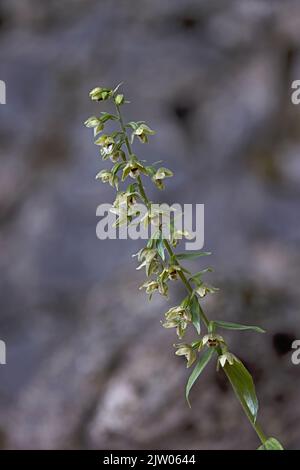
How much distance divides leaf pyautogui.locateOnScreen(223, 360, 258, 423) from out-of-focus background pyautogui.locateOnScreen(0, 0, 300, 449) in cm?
97

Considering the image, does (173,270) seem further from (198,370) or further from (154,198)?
(154,198)

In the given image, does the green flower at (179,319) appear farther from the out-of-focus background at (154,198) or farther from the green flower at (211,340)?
the out-of-focus background at (154,198)

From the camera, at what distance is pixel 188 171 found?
240 cm

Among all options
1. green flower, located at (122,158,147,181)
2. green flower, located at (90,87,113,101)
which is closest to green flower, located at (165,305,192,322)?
green flower, located at (122,158,147,181)

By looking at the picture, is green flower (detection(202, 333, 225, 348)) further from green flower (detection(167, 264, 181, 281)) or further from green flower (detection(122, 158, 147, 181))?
green flower (detection(122, 158, 147, 181))

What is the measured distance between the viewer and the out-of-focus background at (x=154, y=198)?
1.84 metres

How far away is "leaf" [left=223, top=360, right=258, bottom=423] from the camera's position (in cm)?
85

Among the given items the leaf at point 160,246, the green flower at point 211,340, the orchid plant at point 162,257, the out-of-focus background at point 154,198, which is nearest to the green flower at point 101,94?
the orchid plant at point 162,257

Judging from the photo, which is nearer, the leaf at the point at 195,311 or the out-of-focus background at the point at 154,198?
the leaf at the point at 195,311

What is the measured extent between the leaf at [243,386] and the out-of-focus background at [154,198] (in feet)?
3.19

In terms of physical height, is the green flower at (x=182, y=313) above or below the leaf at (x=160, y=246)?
below

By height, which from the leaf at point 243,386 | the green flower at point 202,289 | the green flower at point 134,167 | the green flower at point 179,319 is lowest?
the leaf at point 243,386

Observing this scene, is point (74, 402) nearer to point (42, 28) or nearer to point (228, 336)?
point (228, 336)

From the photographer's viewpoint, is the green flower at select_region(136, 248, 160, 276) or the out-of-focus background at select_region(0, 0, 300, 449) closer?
the green flower at select_region(136, 248, 160, 276)
